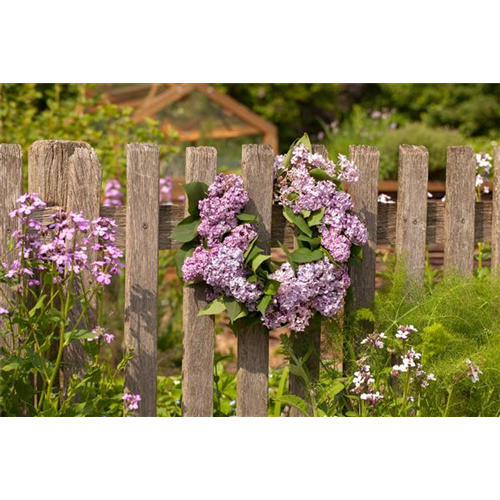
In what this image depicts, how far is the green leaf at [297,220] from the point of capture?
383 centimetres

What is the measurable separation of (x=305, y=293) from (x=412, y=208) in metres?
0.78

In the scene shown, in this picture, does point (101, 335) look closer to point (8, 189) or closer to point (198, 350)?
point (198, 350)

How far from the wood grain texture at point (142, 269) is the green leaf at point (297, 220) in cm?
58

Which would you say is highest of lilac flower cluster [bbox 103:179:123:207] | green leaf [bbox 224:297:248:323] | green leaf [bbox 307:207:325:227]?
lilac flower cluster [bbox 103:179:123:207]

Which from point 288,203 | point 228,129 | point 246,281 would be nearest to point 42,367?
point 246,281

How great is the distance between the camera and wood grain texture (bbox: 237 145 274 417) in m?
3.90

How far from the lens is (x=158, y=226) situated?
154 inches

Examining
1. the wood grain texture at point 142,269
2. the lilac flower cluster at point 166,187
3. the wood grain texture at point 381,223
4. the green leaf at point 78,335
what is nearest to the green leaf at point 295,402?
the wood grain texture at point 142,269

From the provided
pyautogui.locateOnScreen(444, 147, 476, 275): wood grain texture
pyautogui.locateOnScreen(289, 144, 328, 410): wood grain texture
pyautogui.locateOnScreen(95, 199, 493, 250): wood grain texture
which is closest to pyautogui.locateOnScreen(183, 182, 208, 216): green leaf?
pyautogui.locateOnScreen(95, 199, 493, 250): wood grain texture

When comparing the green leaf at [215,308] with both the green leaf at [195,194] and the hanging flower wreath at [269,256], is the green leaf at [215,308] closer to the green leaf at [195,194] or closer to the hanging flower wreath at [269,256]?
the hanging flower wreath at [269,256]

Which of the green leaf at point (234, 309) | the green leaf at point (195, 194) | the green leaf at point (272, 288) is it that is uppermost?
the green leaf at point (195, 194)

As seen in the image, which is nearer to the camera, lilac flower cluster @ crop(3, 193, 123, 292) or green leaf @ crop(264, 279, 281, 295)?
lilac flower cluster @ crop(3, 193, 123, 292)

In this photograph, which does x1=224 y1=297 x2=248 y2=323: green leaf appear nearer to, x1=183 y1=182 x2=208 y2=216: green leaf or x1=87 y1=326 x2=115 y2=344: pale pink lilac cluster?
x1=183 y1=182 x2=208 y2=216: green leaf

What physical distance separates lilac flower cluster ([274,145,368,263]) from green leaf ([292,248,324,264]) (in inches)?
2.2
